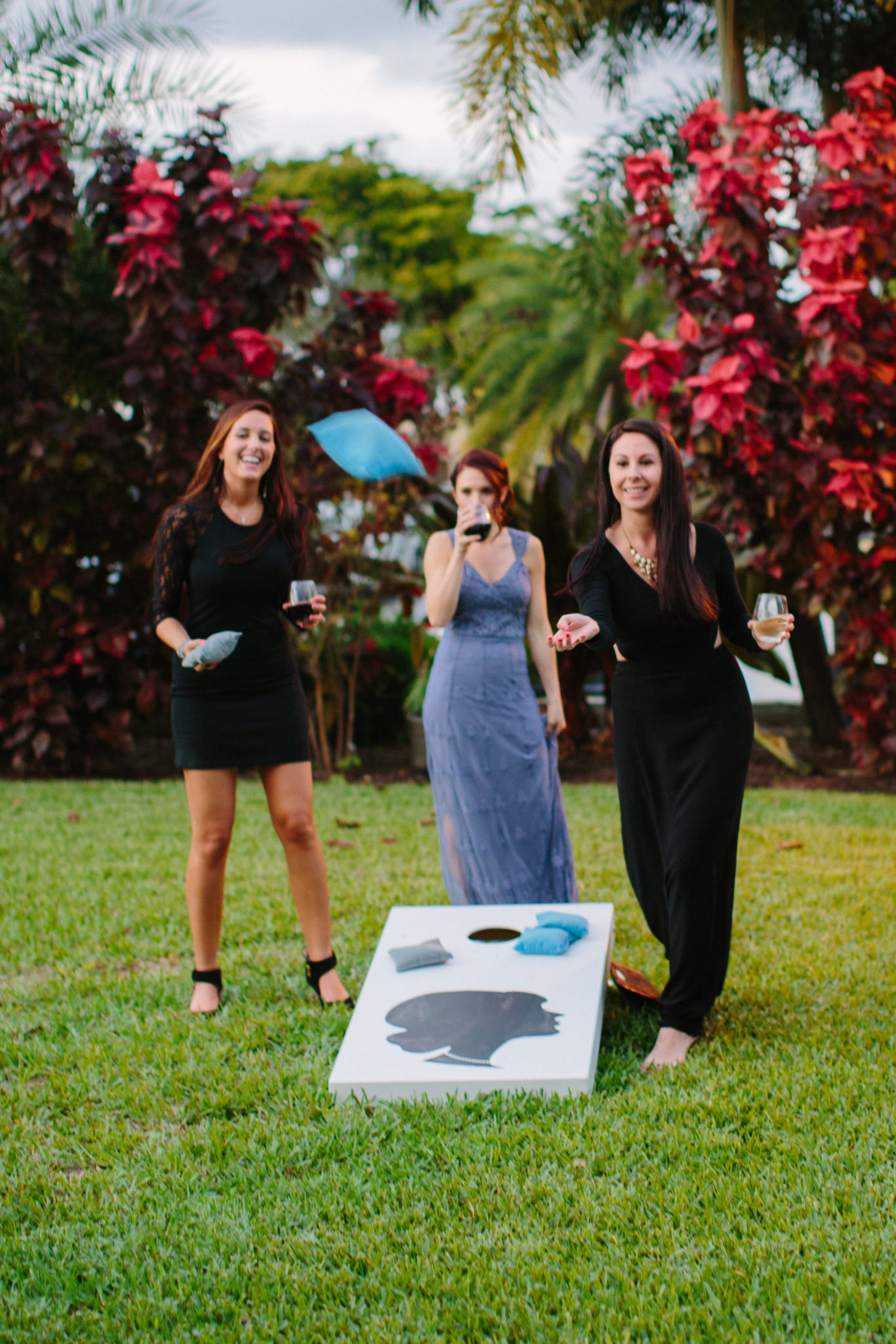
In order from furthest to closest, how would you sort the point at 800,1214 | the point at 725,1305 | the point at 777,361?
the point at 777,361, the point at 800,1214, the point at 725,1305

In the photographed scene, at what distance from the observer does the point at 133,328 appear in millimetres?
7785

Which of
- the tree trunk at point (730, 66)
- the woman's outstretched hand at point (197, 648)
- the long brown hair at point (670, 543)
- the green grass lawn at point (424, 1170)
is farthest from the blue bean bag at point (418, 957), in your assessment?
the tree trunk at point (730, 66)

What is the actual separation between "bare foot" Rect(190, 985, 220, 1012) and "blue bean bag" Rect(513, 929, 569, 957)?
1061 mm

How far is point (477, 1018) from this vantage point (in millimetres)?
3477

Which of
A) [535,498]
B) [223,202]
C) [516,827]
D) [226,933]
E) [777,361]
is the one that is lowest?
[226,933]

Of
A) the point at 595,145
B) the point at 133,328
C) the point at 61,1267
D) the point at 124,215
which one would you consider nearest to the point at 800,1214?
the point at 61,1267

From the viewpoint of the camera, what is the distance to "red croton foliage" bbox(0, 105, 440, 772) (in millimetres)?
7801

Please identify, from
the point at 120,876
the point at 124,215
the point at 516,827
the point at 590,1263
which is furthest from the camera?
the point at 124,215

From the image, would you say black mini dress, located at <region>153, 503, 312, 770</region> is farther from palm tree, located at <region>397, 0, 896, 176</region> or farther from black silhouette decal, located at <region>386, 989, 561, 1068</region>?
palm tree, located at <region>397, 0, 896, 176</region>

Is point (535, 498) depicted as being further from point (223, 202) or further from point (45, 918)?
point (45, 918)

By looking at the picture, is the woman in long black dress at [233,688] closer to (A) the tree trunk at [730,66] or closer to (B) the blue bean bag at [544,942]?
(B) the blue bean bag at [544,942]

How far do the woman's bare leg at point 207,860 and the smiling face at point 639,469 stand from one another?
1.68 meters

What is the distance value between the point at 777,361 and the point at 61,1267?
22.0 feet

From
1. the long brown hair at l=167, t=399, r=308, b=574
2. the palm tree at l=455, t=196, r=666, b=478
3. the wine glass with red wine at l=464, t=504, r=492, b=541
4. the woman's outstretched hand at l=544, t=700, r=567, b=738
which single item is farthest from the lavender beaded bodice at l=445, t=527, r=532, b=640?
the palm tree at l=455, t=196, r=666, b=478
